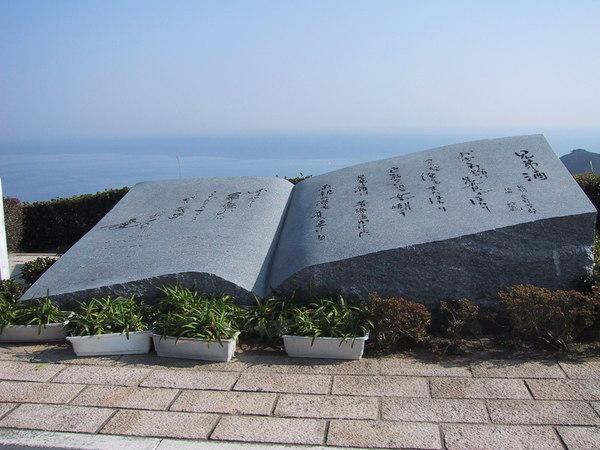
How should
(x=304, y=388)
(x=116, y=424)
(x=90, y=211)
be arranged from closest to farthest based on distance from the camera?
1. (x=116, y=424)
2. (x=304, y=388)
3. (x=90, y=211)

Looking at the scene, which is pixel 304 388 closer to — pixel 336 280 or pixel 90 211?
pixel 336 280

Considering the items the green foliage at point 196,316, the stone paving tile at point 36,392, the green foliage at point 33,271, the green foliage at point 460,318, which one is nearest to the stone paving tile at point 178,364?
the green foliage at point 196,316

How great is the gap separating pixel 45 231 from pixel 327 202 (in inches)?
238

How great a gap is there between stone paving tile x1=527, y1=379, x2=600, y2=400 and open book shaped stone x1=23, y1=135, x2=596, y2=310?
42.2 inches

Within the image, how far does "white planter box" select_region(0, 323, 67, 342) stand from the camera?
4.69 meters

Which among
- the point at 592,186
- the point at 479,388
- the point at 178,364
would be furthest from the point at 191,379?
the point at 592,186

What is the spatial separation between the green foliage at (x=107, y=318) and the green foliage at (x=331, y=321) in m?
1.11

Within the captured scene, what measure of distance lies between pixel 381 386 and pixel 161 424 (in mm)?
1302

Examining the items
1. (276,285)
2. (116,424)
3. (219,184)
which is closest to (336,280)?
(276,285)

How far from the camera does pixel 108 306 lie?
470 cm

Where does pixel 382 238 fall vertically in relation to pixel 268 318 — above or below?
above

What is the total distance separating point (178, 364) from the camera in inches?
166

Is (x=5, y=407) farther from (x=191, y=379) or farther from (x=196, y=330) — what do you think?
(x=196, y=330)

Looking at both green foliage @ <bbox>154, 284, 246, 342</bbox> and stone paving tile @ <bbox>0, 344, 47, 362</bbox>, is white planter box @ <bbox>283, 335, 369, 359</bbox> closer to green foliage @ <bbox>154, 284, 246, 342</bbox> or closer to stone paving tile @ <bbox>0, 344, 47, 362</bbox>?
green foliage @ <bbox>154, 284, 246, 342</bbox>
